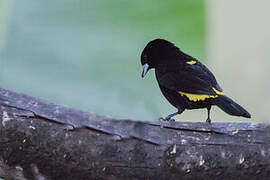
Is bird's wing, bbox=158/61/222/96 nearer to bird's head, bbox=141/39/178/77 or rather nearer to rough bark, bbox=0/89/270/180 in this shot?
bird's head, bbox=141/39/178/77

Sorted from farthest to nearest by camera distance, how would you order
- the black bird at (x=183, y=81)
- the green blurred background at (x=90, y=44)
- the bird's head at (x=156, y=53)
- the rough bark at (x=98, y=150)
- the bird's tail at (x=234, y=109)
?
the bird's head at (x=156, y=53) < the black bird at (x=183, y=81) < the bird's tail at (x=234, y=109) < the rough bark at (x=98, y=150) < the green blurred background at (x=90, y=44)

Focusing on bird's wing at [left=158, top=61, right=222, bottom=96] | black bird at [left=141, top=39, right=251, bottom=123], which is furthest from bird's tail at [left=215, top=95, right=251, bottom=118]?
bird's wing at [left=158, top=61, right=222, bottom=96]

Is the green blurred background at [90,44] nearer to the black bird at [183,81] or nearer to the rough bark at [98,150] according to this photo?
the rough bark at [98,150]

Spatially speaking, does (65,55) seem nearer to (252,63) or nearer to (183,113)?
(252,63)

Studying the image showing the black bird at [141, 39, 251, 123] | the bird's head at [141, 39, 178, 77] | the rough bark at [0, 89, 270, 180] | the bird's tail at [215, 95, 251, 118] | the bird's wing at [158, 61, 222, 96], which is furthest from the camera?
the bird's head at [141, 39, 178, 77]

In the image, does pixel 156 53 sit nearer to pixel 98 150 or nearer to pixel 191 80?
pixel 191 80

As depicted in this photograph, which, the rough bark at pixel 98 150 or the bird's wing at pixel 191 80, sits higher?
the bird's wing at pixel 191 80

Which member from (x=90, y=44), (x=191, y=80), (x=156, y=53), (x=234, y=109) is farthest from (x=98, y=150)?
(x=156, y=53)

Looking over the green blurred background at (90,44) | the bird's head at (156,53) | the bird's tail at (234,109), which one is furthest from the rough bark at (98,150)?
the bird's head at (156,53)
